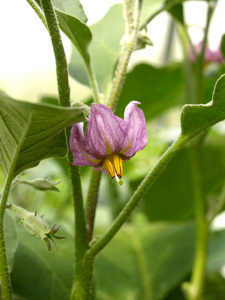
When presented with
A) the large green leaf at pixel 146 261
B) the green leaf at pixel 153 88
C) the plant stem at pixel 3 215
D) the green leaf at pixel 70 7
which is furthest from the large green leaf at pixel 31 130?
the green leaf at pixel 153 88

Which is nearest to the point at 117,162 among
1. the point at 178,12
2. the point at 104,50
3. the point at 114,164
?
the point at 114,164

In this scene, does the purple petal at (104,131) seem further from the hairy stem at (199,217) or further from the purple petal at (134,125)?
the hairy stem at (199,217)

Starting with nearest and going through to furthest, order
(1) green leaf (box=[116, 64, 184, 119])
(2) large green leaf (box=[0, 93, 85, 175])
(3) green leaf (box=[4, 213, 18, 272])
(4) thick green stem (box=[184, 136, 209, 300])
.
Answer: (2) large green leaf (box=[0, 93, 85, 175]) → (3) green leaf (box=[4, 213, 18, 272]) → (4) thick green stem (box=[184, 136, 209, 300]) → (1) green leaf (box=[116, 64, 184, 119])

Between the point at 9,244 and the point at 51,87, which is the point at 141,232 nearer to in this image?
the point at 9,244

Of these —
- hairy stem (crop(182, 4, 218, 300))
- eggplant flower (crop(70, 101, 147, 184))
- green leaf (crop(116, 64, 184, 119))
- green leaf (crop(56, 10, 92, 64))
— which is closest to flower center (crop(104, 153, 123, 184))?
eggplant flower (crop(70, 101, 147, 184))

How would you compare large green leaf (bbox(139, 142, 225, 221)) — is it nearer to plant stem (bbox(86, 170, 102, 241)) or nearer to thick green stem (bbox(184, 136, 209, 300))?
thick green stem (bbox(184, 136, 209, 300))

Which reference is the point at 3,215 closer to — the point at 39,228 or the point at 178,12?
the point at 39,228
